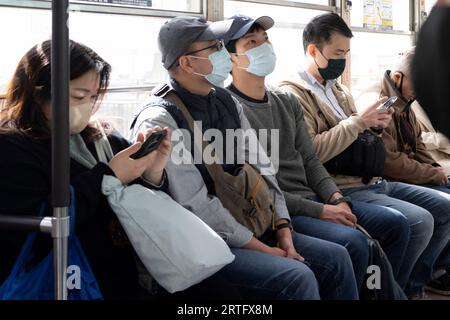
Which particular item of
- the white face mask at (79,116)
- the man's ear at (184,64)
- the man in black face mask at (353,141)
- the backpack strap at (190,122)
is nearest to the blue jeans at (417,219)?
the man in black face mask at (353,141)

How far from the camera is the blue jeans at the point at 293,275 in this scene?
1853 mm

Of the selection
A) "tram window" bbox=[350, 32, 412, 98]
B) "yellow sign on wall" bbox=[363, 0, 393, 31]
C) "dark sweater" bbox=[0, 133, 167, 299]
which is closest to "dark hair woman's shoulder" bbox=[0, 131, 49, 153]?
"dark sweater" bbox=[0, 133, 167, 299]

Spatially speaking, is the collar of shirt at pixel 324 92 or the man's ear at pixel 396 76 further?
the man's ear at pixel 396 76

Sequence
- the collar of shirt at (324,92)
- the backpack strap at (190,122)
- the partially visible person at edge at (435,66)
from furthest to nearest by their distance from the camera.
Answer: the collar of shirt at (324,92), the backpack strap at (190,122), the partially visible person at edge at (435,66)

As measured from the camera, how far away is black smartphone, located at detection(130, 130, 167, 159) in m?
1.67

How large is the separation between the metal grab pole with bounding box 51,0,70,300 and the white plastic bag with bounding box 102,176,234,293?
1.22 feet

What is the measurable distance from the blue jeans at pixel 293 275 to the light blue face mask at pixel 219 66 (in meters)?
0.71

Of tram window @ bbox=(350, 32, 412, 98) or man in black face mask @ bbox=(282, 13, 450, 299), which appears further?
tram window @ bbox=(350, 32, 412, 98)

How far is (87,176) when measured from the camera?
158cm

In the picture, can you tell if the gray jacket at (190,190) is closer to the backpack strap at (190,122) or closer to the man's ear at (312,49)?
the backpack strap at (190,122)

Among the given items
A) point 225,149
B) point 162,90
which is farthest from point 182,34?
point 225,149

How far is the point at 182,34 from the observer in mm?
2205

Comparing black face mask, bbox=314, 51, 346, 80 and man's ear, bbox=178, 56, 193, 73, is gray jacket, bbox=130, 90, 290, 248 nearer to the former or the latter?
man's ear, bbox=178, 56, 193, 73
